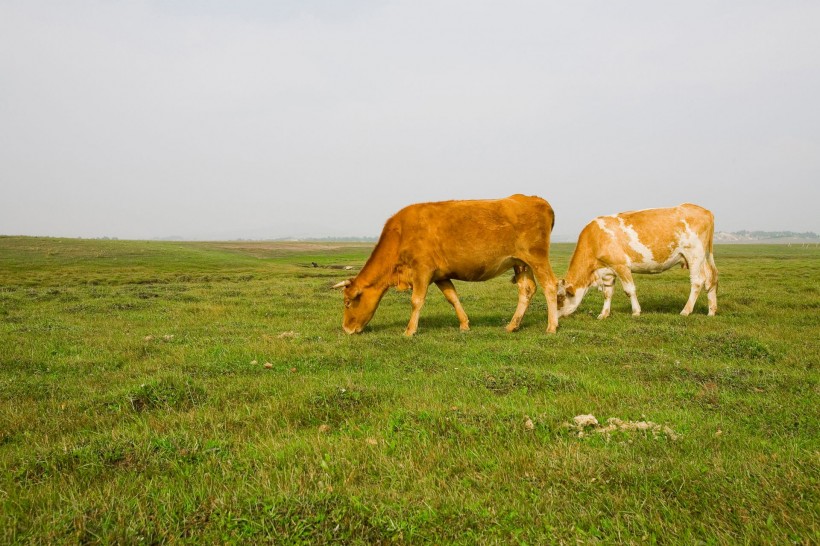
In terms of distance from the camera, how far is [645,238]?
13930mm

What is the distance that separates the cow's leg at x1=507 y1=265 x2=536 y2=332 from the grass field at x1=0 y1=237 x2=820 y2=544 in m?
0.97

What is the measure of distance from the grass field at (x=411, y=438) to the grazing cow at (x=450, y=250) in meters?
1.10

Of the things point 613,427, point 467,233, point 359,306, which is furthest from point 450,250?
point 613,427

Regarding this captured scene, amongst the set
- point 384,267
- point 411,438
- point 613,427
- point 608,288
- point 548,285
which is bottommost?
point 411,438

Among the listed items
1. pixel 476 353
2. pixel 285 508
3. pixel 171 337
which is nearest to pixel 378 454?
pixel 285 508

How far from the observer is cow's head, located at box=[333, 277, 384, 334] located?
461 inches

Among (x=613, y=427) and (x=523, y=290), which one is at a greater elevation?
(x=523, y=290)

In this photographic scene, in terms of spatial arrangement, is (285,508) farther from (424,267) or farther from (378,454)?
(424,267)

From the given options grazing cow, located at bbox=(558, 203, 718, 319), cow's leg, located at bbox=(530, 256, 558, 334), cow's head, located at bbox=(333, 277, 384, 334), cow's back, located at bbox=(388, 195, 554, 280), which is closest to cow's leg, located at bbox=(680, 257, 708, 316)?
grazing cow, located at bbox=(558, 203, 718, 319)

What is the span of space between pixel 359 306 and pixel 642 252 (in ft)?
28.8

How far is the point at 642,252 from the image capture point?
13922 millimetres

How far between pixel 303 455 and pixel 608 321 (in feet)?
35.2

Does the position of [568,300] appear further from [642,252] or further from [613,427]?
[613,427]

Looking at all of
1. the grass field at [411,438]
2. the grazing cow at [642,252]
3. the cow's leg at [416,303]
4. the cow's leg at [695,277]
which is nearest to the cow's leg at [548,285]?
the grass field at [411,438]
